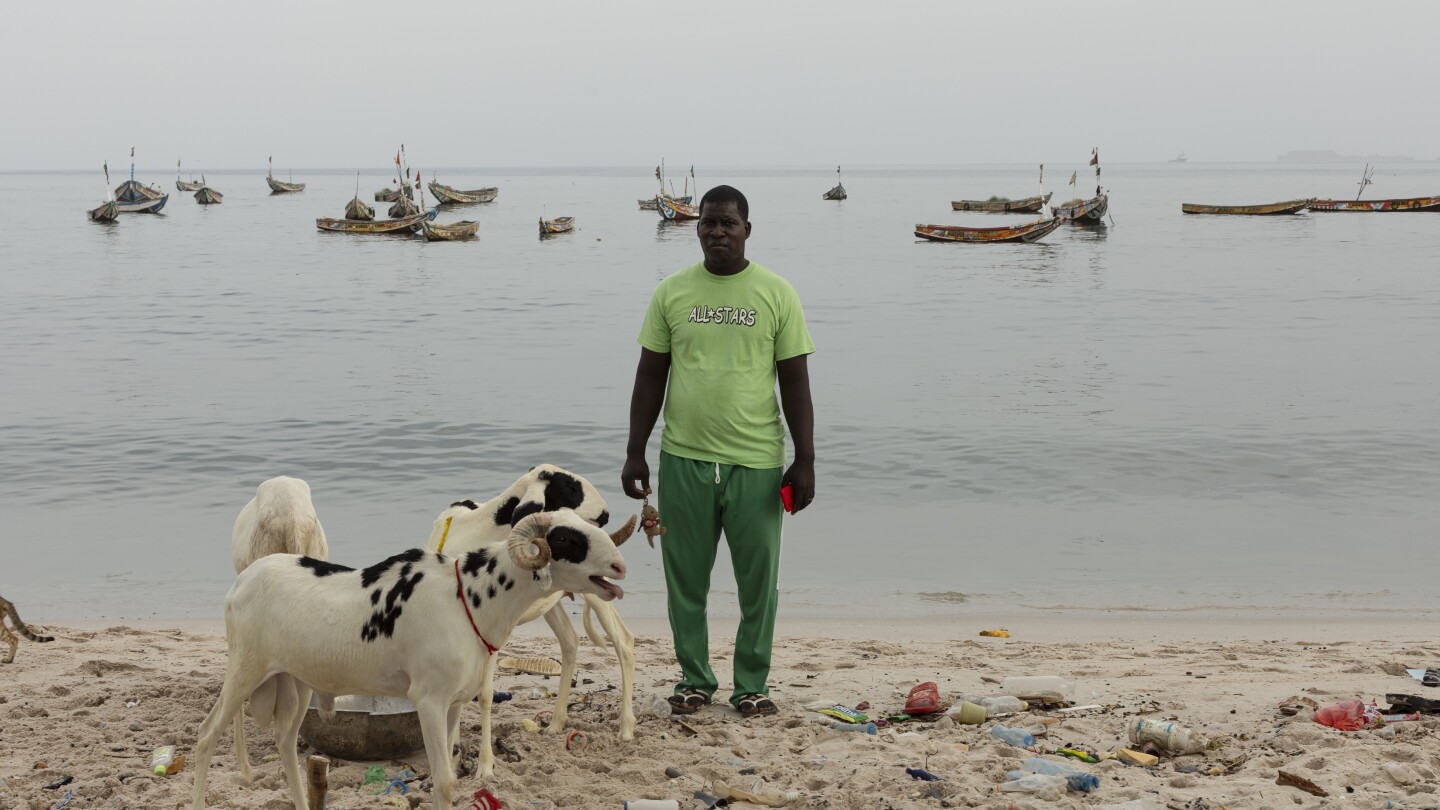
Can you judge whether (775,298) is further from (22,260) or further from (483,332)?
(22,260)

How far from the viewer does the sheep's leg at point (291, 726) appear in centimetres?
432

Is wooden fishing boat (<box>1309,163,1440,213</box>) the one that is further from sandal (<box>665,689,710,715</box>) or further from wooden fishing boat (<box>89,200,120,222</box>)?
sandal (<box>665,689,710,715</box>)

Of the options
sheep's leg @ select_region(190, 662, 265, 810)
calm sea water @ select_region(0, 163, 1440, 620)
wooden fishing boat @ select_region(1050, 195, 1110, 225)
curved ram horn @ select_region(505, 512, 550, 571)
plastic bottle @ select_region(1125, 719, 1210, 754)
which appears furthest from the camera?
wooden fishing boat @ select_region(1050, 195, 1110, 225)

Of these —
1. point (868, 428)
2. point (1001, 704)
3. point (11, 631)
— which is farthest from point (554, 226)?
point (1001, 704)

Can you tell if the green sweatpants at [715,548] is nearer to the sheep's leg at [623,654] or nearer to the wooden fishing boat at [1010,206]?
the sheep's leg at [623,654]

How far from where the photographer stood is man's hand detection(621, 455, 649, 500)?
218 inches

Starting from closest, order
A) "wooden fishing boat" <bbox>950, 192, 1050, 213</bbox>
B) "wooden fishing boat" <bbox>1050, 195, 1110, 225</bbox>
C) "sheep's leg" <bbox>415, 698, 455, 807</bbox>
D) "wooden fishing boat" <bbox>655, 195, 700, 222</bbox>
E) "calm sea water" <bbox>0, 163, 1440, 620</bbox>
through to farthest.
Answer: "sheep's leg" <bbox>415, 698, 455, 807</bbox> → "calm sea water" <bbox>0, 163, 1440, 620</bbox> → "wooden fishing boat" <bbox>1050, 195, 1110, 225</bbox> → "wooden fishing boat" <bbox>655, 195, 700, 222</bbox> → "wooden fishing boat" <bbox>950, 192, 1050, 213</bbox>

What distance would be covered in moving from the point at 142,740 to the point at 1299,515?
9667 millimetres

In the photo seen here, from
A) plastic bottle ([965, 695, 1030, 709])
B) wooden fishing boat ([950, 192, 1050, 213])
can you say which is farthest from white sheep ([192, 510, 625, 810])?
wooden fishing boat ([950, 192, 1050, 213])

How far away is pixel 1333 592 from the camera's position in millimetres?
9188

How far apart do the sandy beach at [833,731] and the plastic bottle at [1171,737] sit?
73mm

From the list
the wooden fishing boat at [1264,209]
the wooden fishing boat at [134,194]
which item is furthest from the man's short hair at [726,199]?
the wooden fishing boat at [134,194]

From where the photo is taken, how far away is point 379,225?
62.7 metres

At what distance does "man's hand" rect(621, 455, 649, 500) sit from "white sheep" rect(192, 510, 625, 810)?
54.5 inches
